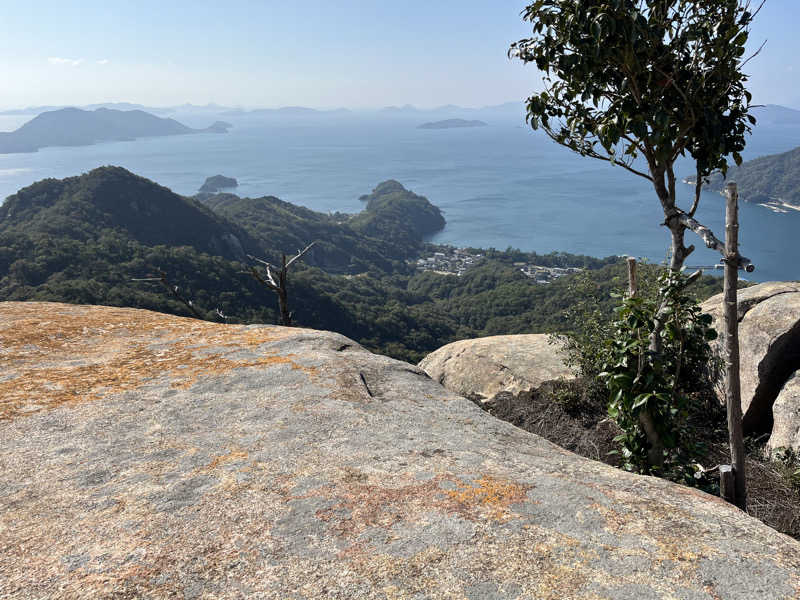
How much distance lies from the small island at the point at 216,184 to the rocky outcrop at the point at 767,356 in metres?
202

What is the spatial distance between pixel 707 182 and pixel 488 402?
198 inches

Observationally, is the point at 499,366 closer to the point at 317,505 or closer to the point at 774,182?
the point at 317,505

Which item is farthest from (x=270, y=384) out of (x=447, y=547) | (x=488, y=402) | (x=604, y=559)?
(x=488, y=402)

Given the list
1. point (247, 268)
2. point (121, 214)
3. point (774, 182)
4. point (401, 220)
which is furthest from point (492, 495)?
point (774, 182)

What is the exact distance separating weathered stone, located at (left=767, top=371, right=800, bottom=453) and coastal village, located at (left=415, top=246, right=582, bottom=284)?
8091 centimetres

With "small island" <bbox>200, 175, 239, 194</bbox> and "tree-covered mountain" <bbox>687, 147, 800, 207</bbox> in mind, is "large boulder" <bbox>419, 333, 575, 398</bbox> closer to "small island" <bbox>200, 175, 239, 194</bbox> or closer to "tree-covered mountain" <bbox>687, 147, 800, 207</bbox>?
"tree-covered mountain" <bbox>687, 147, 800, 207</bbox>

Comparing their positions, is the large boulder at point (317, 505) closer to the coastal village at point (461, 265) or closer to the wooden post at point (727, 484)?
the wooden post at point (727, 484)

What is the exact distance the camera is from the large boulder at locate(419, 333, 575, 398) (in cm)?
882

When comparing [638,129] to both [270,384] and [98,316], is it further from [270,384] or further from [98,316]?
[98,316]

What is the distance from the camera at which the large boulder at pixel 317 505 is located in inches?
78.2

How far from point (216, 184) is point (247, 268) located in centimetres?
16790

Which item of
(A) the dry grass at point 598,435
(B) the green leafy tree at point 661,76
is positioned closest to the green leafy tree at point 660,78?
(B) the green leafy tree at point 661,76

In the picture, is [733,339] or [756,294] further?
[756,294]

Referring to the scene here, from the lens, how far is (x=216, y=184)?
192625mm
